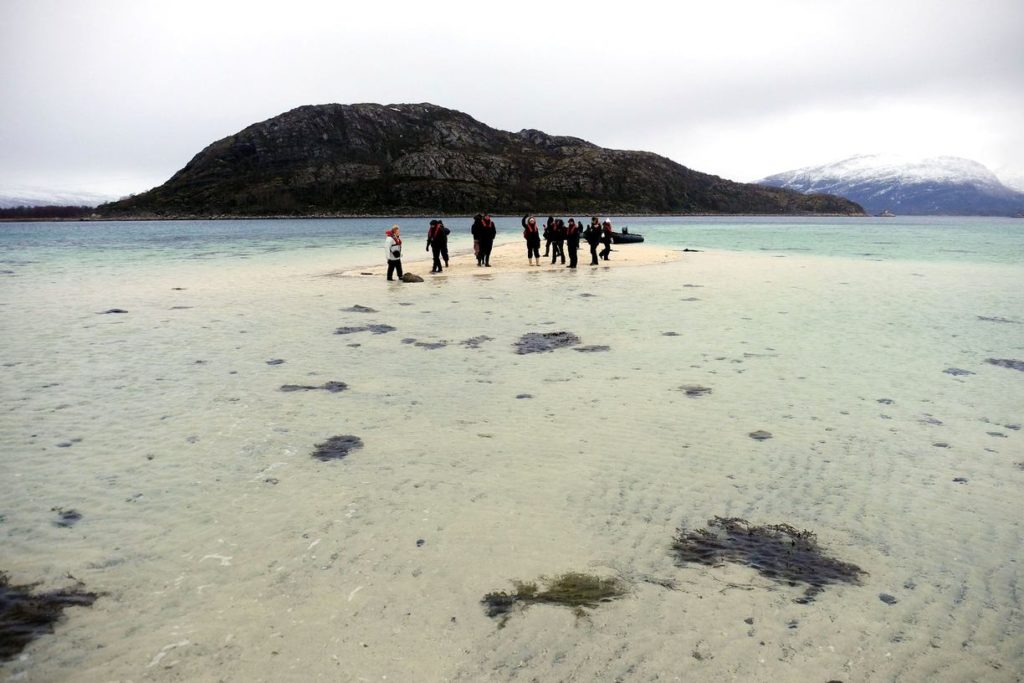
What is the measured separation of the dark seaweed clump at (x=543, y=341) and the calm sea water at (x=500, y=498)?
0.48 metres

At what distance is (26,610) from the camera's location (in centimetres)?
421

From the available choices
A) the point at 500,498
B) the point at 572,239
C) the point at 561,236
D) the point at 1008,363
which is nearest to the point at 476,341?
the point at 500,498

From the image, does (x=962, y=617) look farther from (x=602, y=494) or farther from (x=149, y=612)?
(x=149, y=612)

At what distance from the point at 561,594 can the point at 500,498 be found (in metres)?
1.58

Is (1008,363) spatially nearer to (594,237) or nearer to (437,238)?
(437,238)

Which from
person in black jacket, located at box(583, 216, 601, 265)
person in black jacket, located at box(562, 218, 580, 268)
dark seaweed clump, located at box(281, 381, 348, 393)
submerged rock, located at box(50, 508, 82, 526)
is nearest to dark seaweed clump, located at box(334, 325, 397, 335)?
dark seaweed clump, located at box(281, 381, 348, 393)

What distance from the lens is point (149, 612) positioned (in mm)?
4188

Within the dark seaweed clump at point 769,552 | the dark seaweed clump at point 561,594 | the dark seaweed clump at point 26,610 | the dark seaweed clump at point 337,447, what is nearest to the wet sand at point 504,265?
the dark seaweed clump at point 337,447

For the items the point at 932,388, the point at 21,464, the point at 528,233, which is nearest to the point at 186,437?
the point at 21,464

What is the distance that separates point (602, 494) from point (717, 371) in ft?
18.0

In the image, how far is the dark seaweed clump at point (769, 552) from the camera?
462 cm

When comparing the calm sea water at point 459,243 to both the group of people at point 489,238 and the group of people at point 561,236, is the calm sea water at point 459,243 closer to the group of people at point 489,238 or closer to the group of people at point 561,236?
the group of people at point 489,238

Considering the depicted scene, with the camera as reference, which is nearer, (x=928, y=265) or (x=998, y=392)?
(x=998, y=392)

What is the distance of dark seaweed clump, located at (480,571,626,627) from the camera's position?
4.28 meters
